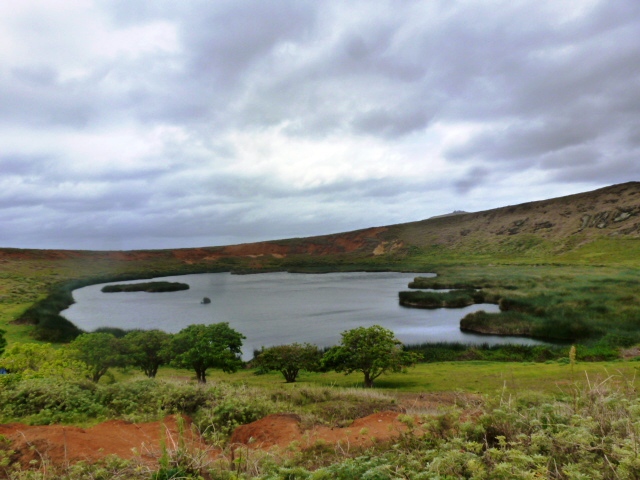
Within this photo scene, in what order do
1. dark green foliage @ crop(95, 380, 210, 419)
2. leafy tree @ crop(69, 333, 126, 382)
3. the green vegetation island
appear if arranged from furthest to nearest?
leafy tree @ crop(69, 333, 126, 382) → dark green foliage @ crop(95, 380, 210, 419) → the green vegetation island

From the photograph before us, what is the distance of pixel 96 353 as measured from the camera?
52.9 feet

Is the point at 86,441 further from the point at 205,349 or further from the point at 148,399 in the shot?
the point at 205,349

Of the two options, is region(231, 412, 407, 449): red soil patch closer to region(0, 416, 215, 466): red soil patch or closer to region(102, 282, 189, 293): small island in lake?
region(0, 416, 215, 466): red soil patch

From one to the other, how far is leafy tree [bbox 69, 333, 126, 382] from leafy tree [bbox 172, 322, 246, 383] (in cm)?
257

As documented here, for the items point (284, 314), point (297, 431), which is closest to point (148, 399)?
point (297, 431)

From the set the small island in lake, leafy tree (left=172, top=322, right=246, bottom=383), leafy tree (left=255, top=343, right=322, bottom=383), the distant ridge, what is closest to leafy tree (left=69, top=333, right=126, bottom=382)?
leafy tree (left=172, top=322, right=246, bottom=383)

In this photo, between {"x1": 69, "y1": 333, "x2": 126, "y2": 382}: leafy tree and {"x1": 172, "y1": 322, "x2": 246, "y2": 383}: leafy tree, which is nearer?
{"x1": 69, "y1": 333, "x2": 126, "y2": 382}: leafy tree

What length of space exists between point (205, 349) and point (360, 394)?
8485mm

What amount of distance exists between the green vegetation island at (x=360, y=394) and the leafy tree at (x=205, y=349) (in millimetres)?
83

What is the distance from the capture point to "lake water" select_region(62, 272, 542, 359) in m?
31.2

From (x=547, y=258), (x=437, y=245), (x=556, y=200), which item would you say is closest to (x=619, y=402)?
(x=547, y=258)

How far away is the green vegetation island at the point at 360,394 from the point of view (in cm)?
451

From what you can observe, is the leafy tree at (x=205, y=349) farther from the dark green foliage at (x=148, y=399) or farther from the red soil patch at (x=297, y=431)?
the red soil patch at (x=297, y=431)

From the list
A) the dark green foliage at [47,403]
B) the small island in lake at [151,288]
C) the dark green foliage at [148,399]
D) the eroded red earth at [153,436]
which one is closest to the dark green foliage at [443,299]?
the eroded red earth at [153,436]
